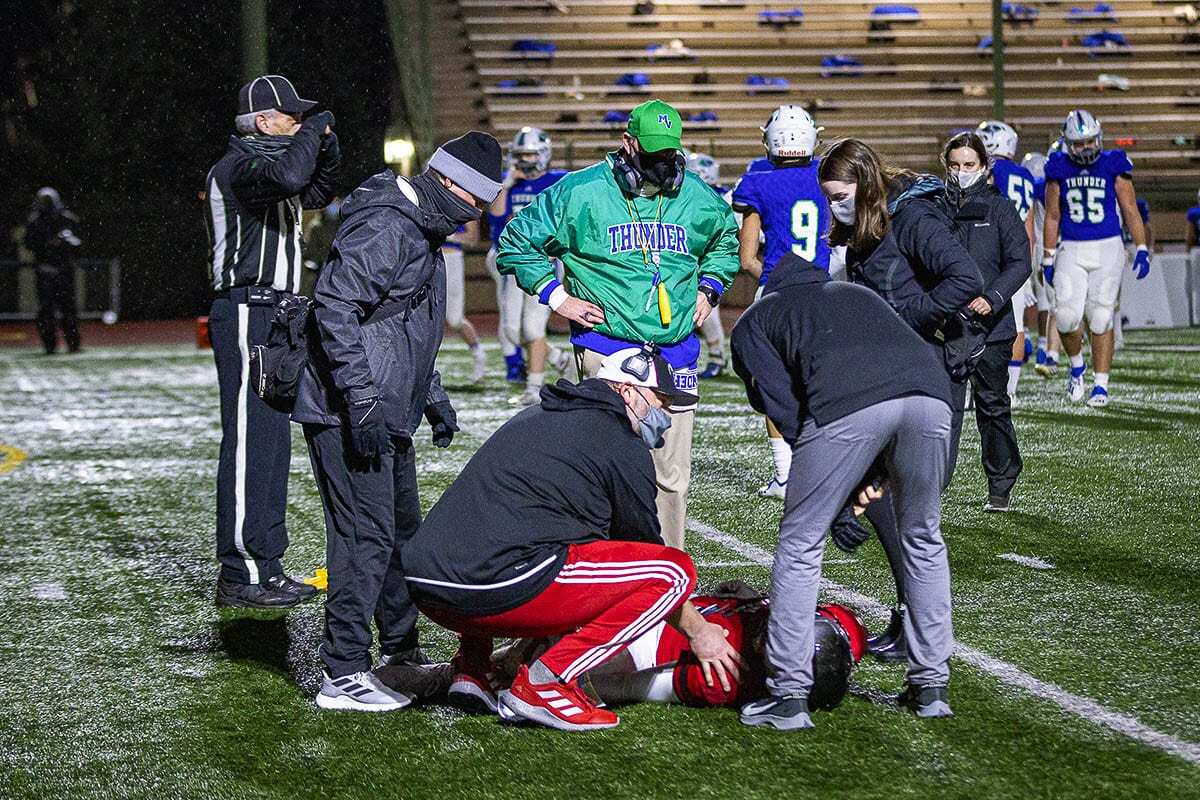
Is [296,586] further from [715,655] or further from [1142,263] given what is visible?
[1142,263]

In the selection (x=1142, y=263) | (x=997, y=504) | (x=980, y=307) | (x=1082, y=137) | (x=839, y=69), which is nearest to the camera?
(x=980, y=307)

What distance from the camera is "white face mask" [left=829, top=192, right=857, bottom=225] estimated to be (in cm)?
470

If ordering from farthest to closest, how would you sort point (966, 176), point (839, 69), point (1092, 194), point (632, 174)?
point (839, 69) → point (1092, 194) → point (966, 176) → point (632, 174)

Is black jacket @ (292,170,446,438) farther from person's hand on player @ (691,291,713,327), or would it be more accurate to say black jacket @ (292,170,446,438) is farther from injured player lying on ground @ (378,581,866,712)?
person's hand on player @ (691,291,713,327)

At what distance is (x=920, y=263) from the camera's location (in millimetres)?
5340

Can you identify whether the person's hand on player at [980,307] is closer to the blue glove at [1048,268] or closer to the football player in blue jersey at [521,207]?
the football player in blue jersey at [521,207]

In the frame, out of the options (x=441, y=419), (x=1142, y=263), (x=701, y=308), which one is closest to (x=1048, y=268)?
(x=1142, y=263)

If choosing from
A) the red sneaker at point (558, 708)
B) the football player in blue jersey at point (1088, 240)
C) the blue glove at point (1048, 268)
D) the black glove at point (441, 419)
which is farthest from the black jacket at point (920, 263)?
the blue glove at point (1048, 268)

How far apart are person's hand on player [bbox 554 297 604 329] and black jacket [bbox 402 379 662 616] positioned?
1.15 m

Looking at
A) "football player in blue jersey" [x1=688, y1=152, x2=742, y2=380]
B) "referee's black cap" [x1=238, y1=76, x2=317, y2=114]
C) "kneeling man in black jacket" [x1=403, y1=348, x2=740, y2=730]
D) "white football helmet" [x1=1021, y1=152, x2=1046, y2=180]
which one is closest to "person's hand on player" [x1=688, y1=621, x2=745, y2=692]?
"kneeling man in black jacket" [x1=403, y1=348, x2=740, y2=730]

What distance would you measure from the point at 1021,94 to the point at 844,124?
3755 millimetres

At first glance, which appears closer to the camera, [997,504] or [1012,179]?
[997,504]

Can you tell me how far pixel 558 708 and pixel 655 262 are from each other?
6.05ft

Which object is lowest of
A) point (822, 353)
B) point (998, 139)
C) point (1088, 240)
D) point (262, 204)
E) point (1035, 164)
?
point (822, 353)
